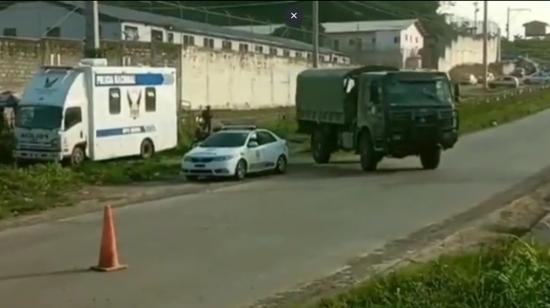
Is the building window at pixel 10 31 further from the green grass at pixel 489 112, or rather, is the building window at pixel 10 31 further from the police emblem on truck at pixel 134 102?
the green grass at pixel 489 112

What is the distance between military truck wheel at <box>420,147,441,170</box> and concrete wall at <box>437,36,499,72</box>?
238 inches

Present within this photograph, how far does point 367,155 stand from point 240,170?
4055 mm

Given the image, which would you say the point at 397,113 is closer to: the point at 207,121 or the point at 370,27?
the point at 207,121

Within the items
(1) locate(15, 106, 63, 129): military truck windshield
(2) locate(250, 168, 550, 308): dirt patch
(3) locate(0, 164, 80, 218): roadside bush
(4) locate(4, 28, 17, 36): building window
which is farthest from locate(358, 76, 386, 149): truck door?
(4) locate(4, 28, 17, 36): building window

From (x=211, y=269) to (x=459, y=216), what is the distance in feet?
23.7

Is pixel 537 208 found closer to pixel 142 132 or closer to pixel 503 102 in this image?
pixel 142 132

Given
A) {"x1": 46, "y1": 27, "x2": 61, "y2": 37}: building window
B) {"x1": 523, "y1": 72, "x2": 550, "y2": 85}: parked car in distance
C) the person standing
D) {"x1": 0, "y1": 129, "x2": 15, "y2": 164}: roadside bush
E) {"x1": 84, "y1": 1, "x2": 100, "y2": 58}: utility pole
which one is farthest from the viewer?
{"x1": 46, "y1": 27, "x2": 61, "y2": 37}: building window

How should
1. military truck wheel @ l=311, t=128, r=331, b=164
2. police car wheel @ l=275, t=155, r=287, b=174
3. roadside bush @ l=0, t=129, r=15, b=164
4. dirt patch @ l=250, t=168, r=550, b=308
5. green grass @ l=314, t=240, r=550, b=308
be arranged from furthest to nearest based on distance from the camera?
military truck wheel @ l=311, t=128, r=331, b=164 < roadside bush @ l=0, t=129, r=15, b=164 < police car wheel @ l=275, t=155, r=287, b=174 < dirt patch @ l=250, t=168, r=550, b=308 < green grass @ l=314, t=240, r=550, b=308

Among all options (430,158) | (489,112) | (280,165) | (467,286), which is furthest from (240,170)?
(489,112)

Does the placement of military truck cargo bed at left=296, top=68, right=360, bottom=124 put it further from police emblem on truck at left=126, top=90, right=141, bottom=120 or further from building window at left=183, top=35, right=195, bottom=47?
building window at left=183, top=35, right=195, bottom=47

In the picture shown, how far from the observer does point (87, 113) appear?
32.9m

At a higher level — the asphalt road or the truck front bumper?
the truck front bumper

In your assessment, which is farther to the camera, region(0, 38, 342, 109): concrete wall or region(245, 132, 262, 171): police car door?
region(0, 38, 342, 109): concrete wall

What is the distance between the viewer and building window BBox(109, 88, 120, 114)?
3400 centimetres
